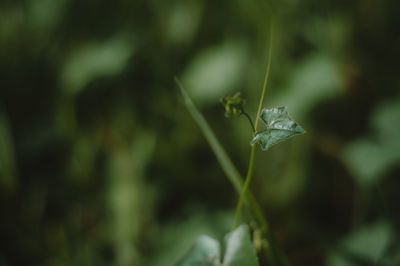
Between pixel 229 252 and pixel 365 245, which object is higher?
pixel 229 252

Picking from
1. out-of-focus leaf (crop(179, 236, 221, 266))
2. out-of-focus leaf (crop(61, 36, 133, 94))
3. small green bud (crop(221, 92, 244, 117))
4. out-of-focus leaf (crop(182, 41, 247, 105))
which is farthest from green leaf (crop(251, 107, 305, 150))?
out-of-focus leaf (crop(61, 36, 133, 94))

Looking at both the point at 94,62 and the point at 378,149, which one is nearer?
the point at 378,149

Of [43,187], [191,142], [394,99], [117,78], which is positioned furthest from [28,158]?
[394,99]

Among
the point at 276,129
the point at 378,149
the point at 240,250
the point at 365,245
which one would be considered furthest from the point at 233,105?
the point at 378,149

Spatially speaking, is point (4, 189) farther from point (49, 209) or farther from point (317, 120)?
point (317, 120)

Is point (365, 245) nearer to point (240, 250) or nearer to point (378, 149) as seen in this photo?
point (378, 149)

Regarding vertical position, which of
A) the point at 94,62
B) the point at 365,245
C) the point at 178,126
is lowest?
the point at 365,245

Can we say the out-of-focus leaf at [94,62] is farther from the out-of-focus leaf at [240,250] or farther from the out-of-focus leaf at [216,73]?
the out-of-focus leaf at [240,250]

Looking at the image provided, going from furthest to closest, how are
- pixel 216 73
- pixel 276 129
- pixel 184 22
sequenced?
A: pixel 184 22, pixel 216 73, pixel 276 129
